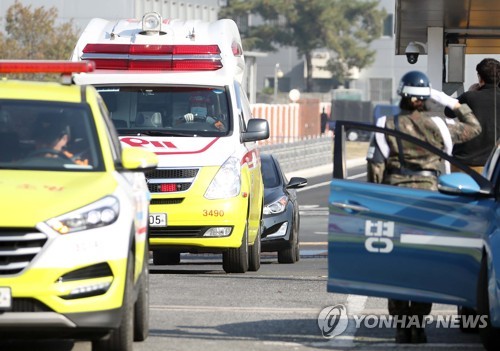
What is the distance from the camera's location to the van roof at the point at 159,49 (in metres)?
16.5

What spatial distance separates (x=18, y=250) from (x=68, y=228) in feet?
0.97

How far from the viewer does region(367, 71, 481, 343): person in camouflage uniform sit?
10023mm

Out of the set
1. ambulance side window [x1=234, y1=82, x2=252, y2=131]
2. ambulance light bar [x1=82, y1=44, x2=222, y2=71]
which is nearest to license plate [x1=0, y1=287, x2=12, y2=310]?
ambulance side window [x1=234, y1=82, x2=252, y2=131]

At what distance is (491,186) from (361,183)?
0.80 meters

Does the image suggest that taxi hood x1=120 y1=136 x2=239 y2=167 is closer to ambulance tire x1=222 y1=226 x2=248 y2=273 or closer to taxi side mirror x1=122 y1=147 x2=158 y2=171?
ambulance tire x1=222 y1=226 x2=248 y2=273

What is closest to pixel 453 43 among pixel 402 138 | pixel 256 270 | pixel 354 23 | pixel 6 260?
pixel 256 270

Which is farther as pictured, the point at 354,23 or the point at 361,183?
the point at 354,23

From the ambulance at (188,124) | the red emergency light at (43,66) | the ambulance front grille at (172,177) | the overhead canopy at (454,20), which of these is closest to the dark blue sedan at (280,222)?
the overhead canopy at (454,20)

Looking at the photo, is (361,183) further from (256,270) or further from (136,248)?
(256,270)

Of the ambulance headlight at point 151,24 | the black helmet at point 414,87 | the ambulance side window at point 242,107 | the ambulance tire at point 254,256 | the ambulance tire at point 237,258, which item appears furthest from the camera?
the ambulance tire at point 254,256

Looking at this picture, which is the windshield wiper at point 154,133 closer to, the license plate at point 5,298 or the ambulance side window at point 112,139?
the ambulance side window at point 112,139

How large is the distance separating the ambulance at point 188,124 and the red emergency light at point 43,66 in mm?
5532

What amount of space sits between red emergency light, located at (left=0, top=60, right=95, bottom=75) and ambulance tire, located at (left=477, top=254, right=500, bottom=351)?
106 inches

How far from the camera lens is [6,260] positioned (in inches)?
334
